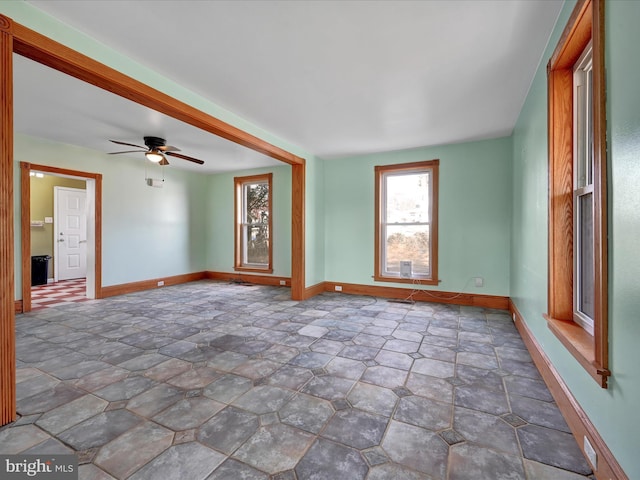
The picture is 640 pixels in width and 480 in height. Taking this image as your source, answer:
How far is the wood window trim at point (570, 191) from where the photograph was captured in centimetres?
128

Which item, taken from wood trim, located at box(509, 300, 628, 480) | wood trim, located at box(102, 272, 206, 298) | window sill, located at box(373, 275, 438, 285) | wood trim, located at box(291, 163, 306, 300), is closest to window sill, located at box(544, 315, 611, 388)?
wood trim, located at box(509, 300, 628, 480)

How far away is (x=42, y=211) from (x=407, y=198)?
8305mm

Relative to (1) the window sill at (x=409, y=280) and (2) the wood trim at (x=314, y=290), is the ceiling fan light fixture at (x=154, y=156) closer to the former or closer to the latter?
(2) the wood trim at (x=314, y=290)

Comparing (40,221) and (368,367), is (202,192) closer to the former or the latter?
(40,221)

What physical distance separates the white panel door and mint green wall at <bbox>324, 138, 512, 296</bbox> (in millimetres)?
6448

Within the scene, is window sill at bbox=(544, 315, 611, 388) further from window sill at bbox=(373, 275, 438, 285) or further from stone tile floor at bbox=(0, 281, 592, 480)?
window sill at bbox=(373, 275, 438, 285)

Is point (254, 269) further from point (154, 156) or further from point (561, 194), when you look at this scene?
point (561, 194)

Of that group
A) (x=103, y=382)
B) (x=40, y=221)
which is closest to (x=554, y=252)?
(x=103, y=382)

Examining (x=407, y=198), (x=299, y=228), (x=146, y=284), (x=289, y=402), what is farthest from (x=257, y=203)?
(x=289, y=402)

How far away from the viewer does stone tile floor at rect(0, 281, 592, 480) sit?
146 centimetres

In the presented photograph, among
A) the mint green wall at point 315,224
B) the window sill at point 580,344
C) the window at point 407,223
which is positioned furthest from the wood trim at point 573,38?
the mint green wall at point 315,224

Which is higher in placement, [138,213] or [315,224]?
[138,213]

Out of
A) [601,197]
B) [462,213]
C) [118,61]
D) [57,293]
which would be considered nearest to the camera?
[601,197]

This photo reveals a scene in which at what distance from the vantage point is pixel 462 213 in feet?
15.3
